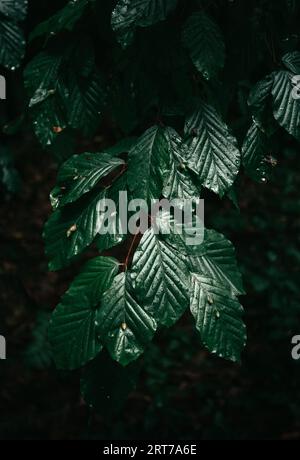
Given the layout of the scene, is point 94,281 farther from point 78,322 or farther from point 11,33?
point 11,33

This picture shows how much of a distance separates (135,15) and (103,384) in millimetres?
643

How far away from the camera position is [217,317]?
879 millimetres

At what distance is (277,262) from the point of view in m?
3.27

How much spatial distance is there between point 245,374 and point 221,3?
86.7 inches

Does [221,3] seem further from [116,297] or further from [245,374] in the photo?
[245,374]

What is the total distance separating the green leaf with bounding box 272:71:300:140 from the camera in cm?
95

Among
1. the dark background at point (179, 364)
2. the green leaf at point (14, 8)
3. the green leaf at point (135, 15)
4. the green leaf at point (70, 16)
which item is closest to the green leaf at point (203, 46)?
the green leaf at point (135, 15)

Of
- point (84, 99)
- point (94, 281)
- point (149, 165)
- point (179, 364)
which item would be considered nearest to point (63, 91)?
point (84, 99)

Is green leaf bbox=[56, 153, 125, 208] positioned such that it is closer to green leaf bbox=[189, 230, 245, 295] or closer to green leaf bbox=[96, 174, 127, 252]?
green leaf bbox=[96, 174, 127, 252]

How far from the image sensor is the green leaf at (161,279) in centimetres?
84

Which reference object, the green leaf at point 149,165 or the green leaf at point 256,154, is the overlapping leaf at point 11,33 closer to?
the green leaf at point 149,165

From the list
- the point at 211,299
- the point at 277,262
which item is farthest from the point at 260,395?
the point at 211,299

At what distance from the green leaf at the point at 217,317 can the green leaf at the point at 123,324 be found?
3.3 inches

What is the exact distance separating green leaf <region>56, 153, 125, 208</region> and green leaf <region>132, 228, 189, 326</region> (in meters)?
0.14
